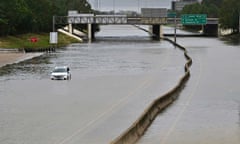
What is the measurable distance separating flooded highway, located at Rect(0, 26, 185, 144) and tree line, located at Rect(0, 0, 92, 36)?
40021mm

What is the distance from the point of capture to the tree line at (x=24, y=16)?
4732 inches

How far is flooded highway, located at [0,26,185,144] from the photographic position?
111 feet

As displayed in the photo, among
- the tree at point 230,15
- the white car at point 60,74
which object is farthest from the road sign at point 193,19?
the white car at point 60,74

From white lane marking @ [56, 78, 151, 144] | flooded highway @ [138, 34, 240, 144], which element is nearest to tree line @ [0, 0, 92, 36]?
white lane marking @ [56, 78, 151, 144]

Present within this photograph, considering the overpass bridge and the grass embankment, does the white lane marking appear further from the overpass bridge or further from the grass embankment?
the overpass bridge

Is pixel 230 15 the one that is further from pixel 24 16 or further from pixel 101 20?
pixel 24 16

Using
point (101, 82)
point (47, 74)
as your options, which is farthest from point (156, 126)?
point (47, 74)

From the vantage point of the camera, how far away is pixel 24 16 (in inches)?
5167

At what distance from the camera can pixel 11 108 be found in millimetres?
42469

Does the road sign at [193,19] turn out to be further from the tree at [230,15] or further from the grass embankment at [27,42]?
the grass embankment at [27,42]

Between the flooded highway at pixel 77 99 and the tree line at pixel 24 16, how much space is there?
40021 millimetres

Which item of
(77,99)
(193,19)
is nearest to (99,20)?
(193,19)

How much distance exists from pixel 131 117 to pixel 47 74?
97.4 feet

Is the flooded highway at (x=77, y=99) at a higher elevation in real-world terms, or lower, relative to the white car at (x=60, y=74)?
lower
